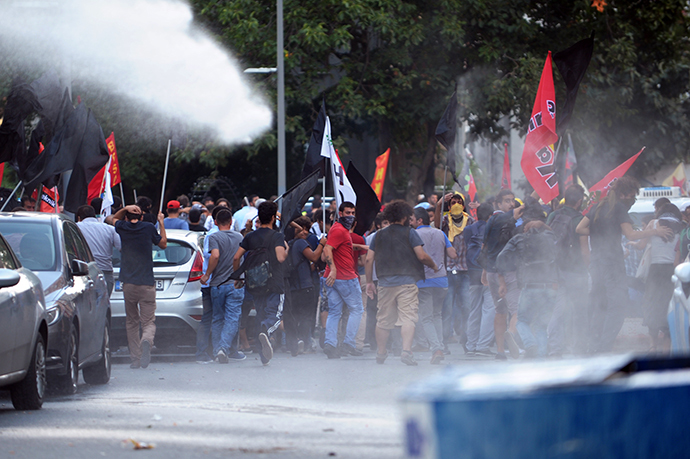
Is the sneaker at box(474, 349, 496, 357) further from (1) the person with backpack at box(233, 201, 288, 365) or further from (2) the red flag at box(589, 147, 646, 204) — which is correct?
(2) the red flag at box(589, 147, 646, 204)

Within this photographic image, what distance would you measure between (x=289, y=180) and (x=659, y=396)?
93.8 ft

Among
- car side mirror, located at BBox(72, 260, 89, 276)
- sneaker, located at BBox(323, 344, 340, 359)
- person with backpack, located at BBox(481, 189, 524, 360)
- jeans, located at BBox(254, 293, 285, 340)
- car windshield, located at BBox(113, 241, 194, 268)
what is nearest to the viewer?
car side mirror, located at BBox(72, 260, 89, 276)

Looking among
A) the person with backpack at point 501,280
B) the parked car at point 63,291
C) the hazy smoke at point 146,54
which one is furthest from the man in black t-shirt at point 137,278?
the hazy smoke at point 146,54

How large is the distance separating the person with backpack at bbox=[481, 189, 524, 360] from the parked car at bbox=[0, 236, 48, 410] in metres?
5.39

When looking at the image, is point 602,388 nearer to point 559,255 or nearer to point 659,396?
point 659,396

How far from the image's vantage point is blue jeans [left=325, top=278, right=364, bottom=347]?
11711 millimetres

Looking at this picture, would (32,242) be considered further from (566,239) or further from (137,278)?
(566,239)

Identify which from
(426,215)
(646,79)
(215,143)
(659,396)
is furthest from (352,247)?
(646,79)

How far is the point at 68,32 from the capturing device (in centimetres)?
1805

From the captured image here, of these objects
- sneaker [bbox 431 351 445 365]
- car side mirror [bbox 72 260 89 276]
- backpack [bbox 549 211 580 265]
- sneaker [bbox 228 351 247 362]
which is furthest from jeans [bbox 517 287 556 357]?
car side mirror [bbox 72 260 89 276]

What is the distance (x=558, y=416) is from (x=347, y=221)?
415 inches

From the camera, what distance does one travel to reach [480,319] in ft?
39.9

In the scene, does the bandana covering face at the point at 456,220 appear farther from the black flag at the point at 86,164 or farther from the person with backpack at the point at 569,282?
the black flag at the point at 86,164

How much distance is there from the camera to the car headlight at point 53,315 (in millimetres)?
7852
